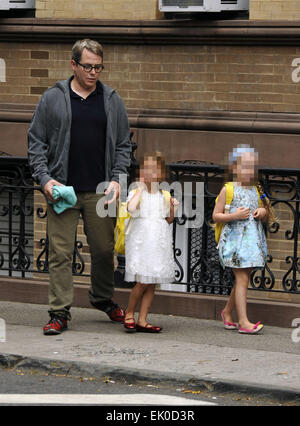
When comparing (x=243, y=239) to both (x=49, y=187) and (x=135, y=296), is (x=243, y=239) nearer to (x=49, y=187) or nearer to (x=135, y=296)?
(x=135, y=296)

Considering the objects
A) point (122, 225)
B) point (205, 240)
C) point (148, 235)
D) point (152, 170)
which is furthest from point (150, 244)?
point (205, 240)

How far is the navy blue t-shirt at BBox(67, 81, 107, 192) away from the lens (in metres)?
7.38

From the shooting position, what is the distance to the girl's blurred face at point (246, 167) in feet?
25.2

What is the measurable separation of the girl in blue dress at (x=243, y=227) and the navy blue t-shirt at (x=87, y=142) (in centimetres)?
97

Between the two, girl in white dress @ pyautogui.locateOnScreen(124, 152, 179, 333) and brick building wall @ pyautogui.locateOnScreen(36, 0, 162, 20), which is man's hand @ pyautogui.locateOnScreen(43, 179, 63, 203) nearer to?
girl in white dress @ pyautogui.locateOnScreen(124, 152, 179, 333)

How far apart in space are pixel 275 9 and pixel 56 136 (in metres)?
4.42

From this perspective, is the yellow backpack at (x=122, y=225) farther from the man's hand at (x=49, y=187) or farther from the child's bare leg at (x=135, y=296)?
the man's hand at (x=49, y=187)

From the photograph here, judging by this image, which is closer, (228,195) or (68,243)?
(68,243)

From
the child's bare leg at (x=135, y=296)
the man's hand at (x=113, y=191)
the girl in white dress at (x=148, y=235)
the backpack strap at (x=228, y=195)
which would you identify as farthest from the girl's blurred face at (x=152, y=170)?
the child's bare leg at (x=135, y=296)

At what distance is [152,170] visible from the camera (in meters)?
7.50

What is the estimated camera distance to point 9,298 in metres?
9.02

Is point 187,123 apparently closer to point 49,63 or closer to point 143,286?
point 49,63

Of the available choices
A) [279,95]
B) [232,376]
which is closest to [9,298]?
[232,376]
